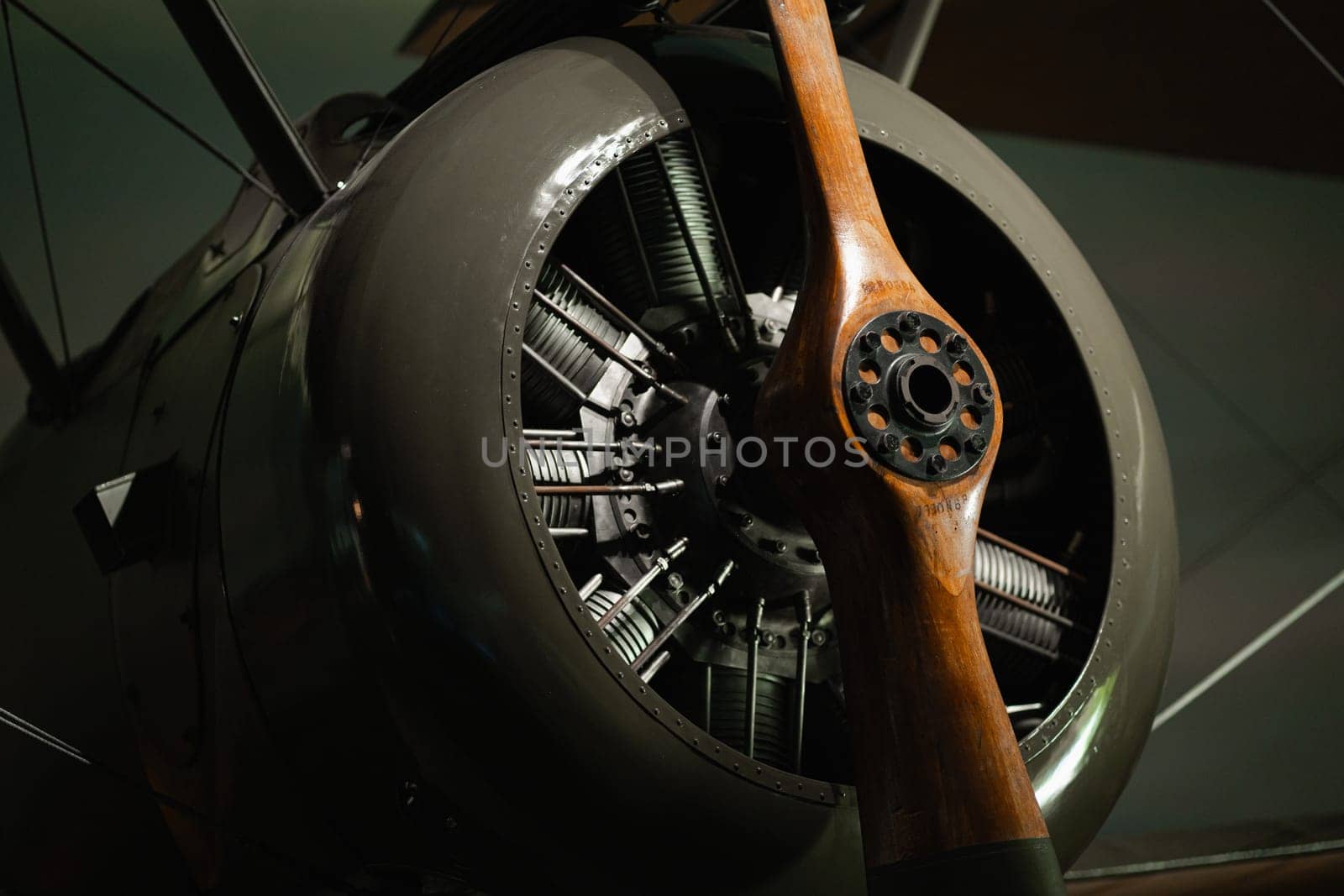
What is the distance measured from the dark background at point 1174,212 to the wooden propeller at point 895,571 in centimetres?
227

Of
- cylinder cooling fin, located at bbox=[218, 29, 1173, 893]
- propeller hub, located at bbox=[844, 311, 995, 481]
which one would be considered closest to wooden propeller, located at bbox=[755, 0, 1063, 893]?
propeller hub, located at bbox=[844, 311, 995, 481]

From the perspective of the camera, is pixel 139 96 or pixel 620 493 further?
pixel 139 96

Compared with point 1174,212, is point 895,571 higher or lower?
lower

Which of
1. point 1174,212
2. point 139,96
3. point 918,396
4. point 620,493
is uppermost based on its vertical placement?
point 1174,212

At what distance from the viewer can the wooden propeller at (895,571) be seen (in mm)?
1460

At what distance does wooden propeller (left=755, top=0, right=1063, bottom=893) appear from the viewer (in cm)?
146

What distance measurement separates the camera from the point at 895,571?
1.60 meters

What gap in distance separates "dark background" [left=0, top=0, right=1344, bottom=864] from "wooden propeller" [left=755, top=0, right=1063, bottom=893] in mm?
2266

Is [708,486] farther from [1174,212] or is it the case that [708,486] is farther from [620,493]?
[1174,212]

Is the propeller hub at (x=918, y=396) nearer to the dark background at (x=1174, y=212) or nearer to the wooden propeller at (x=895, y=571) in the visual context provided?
the wooden propeller at (x=895, y=571)

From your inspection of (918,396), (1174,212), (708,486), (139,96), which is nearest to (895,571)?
(918,396)

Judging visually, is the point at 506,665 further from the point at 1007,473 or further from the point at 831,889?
the point at 1007,473

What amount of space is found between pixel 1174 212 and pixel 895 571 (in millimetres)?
3677

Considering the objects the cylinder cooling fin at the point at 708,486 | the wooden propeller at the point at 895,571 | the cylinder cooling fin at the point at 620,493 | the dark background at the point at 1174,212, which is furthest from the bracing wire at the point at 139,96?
the dark background at the point at 1174,212
